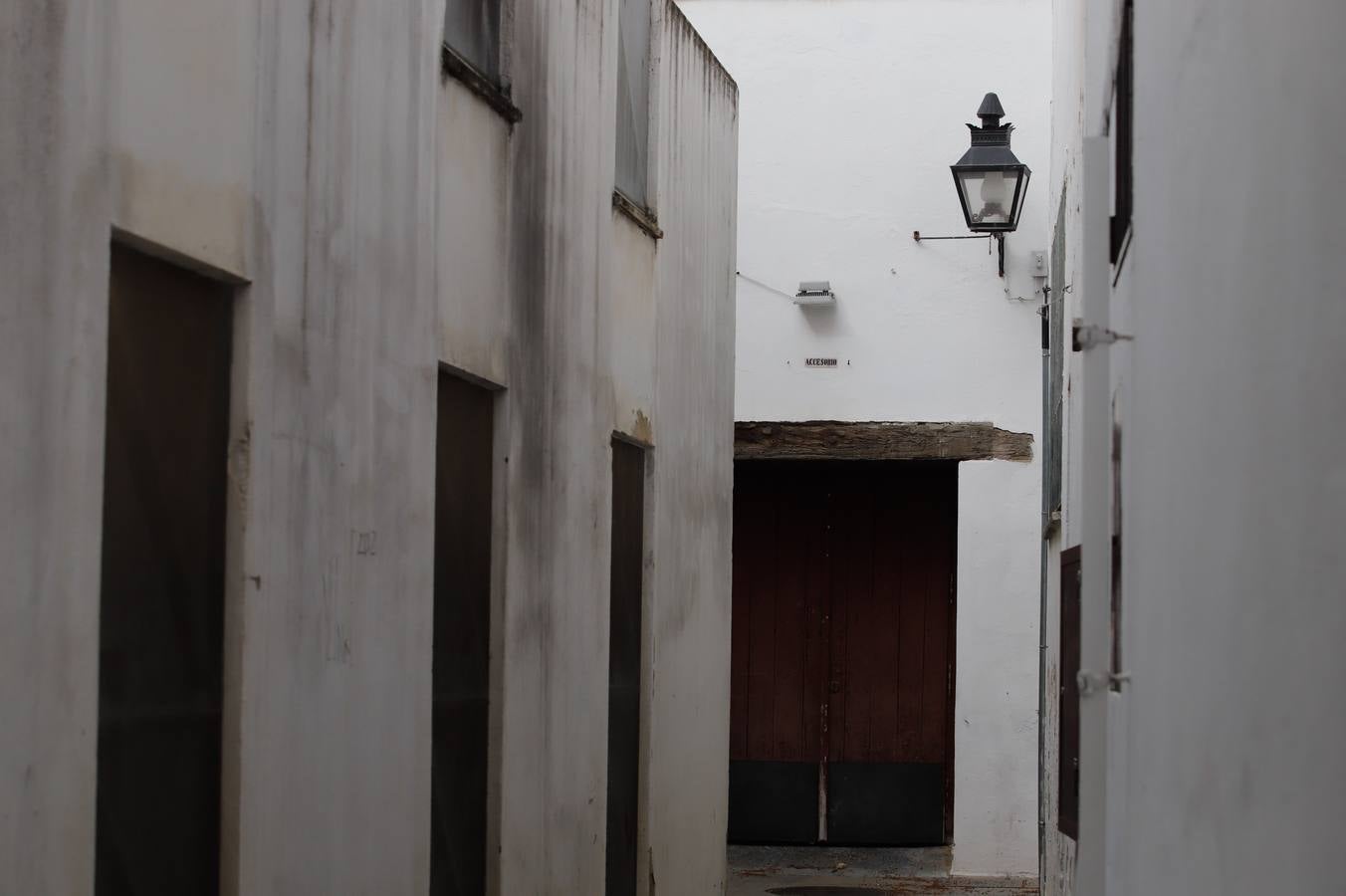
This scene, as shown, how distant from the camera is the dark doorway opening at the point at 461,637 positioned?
19.6 ft

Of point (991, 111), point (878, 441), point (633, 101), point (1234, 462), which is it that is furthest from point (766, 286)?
point (1234, 462)

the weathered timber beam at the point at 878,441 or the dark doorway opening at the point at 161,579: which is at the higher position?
the weathered timber beam at the point at 878,441

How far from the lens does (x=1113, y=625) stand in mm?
5020

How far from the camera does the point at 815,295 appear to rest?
496 inches

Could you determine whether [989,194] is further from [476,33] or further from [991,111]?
[476,33]

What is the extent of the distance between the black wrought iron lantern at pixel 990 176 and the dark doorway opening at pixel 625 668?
3787 mm

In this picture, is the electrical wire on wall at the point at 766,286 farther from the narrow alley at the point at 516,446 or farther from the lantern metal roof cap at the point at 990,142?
the lantern metal roof cap at the point at 990,142

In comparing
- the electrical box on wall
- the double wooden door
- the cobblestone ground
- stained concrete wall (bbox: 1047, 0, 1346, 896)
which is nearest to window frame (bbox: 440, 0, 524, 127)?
stained concrete wall (bbox: 1047, 0, 1346, 896)

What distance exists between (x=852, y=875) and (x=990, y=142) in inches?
217

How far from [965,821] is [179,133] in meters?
9.52

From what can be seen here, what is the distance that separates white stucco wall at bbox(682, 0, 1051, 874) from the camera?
12.3m

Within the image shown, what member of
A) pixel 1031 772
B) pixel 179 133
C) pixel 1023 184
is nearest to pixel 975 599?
pixel 1031 772

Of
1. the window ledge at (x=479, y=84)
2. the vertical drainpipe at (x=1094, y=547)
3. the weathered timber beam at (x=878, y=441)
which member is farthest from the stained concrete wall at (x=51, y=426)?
the weathered timber beam at (x=878, y=441)

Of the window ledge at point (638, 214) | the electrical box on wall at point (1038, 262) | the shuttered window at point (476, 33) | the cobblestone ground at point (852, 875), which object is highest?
the electrical box on wall at point (1038, 262)
